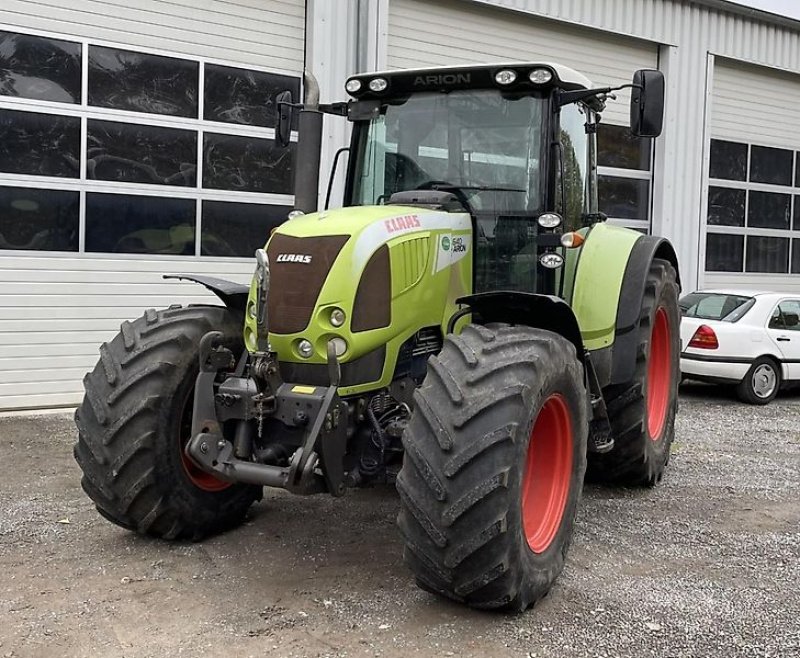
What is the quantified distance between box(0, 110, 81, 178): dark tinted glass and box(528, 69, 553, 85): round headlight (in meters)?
5.89

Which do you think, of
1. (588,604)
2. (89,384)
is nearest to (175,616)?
(89,384)

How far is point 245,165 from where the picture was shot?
10086 mm

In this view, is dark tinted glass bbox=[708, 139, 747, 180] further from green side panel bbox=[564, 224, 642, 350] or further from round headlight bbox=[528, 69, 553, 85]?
round headlight bbox=[528, 69, 553, 85]

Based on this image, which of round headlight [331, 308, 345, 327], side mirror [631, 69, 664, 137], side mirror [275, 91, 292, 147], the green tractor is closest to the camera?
the green tractor

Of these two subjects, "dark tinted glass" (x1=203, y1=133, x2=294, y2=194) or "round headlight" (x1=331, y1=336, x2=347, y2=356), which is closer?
"round headlight" (x1=331, y1=336, x2=347, y2=356)

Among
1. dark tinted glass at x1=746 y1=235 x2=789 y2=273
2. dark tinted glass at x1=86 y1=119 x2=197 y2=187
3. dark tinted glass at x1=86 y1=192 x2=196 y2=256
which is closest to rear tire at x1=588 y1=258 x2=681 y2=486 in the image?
dark tinted glass at x1=86 y1=192 x2=196 y2=256

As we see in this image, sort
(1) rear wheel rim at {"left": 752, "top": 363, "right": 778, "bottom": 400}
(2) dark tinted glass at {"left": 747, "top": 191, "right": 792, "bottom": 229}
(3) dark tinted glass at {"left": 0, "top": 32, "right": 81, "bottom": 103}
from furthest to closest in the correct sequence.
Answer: (2) dark tinted glass at {"left": 747, "top": 191, "right": 792, "bottom": 229} < (1) rear wheel rim at {"left": 752, "top": 363, "right": 778, "bottom": 400} < (3) dark tinted glass at {"left": 0, "top": 32, "right": 81, "bottom": 103}

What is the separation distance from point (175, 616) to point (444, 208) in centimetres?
248

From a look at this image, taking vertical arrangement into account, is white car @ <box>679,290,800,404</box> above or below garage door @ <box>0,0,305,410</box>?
below

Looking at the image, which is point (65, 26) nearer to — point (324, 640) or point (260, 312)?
point (260, 312)

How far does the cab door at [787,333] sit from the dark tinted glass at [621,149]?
3334mm

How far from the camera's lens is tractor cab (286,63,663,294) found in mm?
4871

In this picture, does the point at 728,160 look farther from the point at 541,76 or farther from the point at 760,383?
the point at 541,76

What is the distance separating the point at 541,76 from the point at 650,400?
2.94m
